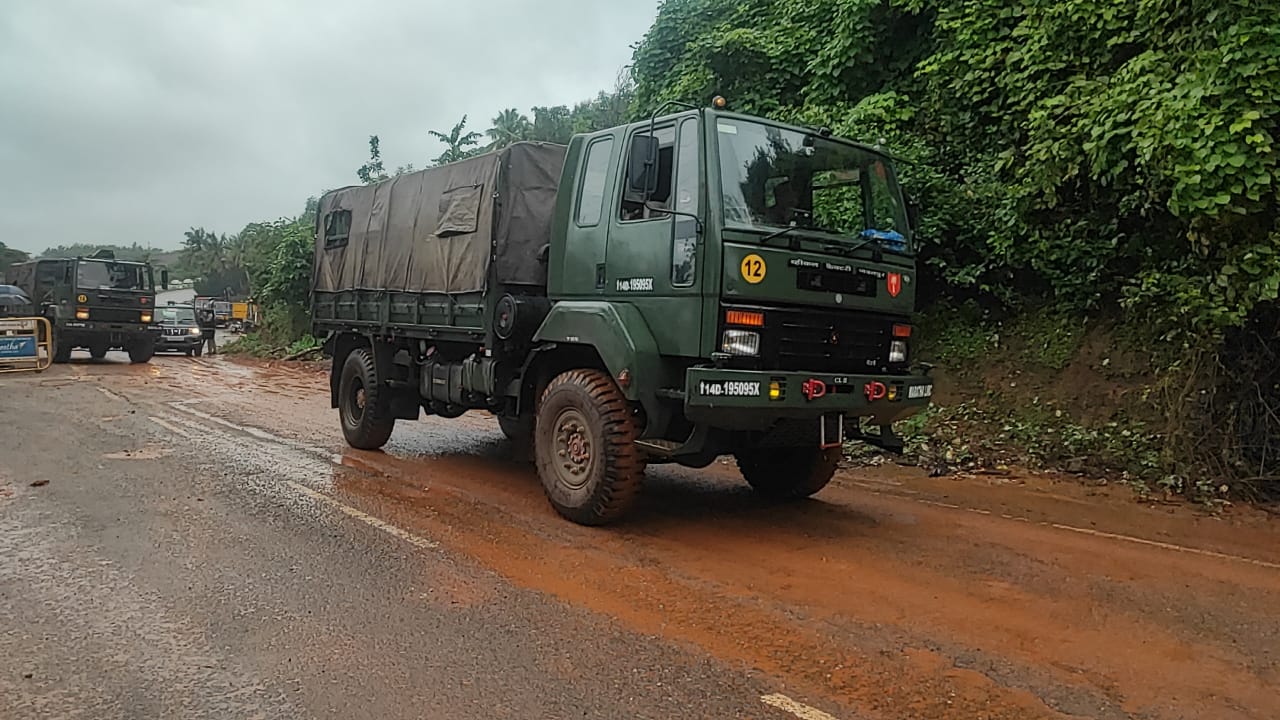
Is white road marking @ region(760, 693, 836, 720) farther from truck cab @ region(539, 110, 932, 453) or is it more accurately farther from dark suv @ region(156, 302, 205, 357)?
dark suv @ region(156, 302, 205, 357)

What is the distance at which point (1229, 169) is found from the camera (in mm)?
6773

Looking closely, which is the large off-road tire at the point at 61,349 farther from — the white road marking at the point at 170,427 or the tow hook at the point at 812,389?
the tow hook at the point at 812,389

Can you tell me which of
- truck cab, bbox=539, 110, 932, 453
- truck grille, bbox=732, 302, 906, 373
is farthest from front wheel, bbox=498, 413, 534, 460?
truck grille, bbox=732, 302, 906, 373

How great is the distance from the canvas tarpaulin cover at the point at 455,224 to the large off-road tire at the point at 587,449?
1.40 metres

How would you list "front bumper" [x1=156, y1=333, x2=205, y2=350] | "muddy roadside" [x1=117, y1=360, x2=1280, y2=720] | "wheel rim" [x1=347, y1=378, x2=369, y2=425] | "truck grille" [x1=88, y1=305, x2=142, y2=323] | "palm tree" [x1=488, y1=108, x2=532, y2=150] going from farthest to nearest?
1. "palm tree" [x1=488, y1=108, x2=532, y2=150]
2. "front bumper" [x1=156, y1=333, x2=205, y2=350]
3. "truck grille" [x1=88, y1=305, x2=142, y2=323]
4. "wheel rim" [x1=347, y1=378, x2=369, y2=425]
5. "muddy roadside" [x1=117, y1=360, x2=1280, y2=720]

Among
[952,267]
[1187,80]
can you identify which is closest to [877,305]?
[1187,80]

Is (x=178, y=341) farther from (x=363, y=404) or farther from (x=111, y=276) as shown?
(x=363, y=404)

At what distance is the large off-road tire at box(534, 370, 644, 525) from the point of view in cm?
610

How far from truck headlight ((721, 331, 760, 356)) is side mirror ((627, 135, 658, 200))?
42.6 inches

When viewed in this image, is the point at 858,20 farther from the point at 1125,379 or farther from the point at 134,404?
the point at 134,404

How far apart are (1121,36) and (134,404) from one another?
43.7ft

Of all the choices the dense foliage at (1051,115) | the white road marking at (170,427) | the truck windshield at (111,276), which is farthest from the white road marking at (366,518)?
the truck windshield at (111,276)

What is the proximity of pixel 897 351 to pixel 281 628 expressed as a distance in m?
4.21

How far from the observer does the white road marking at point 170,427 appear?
35.7 ft
